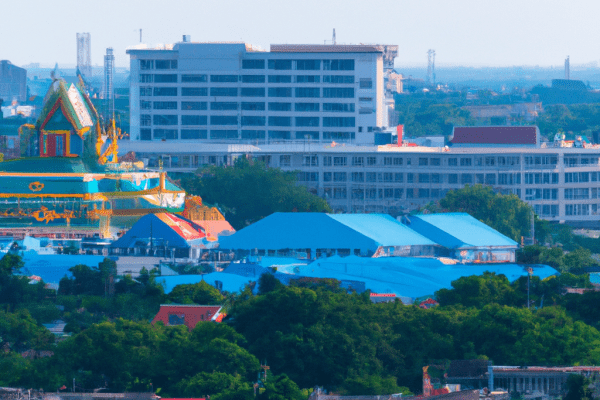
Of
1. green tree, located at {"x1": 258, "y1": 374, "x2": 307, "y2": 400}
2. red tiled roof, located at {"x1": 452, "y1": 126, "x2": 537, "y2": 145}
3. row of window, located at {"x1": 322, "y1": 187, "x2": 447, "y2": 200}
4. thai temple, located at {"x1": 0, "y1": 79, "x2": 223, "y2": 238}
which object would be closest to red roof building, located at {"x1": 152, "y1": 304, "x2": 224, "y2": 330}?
green tree, located at {"x1": 258, "y1": 374, "x2": 307, "y2": 400}

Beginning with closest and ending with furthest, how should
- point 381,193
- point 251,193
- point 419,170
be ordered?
point 251,193
point 419,170
point 381,193

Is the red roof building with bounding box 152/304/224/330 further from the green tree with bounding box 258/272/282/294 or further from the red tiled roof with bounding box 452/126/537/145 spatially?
the red tiled roof with bounding box 452/126/537/145

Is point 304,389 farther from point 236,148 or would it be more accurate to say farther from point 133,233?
point 236,148

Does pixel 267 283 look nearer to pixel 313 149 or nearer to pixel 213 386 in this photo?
pixel 213 386

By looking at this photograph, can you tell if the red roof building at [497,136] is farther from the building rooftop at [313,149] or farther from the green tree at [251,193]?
the green tree at [251,193]

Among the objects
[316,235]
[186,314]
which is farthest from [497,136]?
[186,314]

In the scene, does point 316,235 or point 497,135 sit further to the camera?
point 497,135
